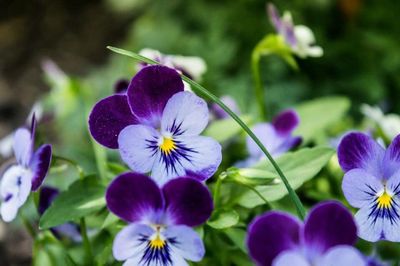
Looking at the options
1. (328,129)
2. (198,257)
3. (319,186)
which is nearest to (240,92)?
(328,129)

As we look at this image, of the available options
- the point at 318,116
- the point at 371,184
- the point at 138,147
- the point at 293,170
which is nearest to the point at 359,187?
the point at 371,184

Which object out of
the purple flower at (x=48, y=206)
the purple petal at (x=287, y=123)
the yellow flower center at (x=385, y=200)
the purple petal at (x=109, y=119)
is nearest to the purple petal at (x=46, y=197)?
the purple flower at (x=48, y=206)

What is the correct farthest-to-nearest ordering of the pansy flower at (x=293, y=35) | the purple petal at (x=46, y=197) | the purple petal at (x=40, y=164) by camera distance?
the pansy flower at (x=293, y=35) → the purple petal at (x=46, y=197) → the purple petal at (x=40, y=164)

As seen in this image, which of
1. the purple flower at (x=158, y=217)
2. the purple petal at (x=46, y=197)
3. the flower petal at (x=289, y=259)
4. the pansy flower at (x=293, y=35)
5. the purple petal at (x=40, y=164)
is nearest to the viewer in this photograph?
the flower petal at (x=289, y=259)

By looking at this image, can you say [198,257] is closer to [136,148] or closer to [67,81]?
[136,148]

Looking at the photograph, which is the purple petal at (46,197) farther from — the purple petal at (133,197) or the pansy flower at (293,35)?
the pansy flower at (293,35)

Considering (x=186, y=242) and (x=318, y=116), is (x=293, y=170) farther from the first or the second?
(x=318, y=116)
